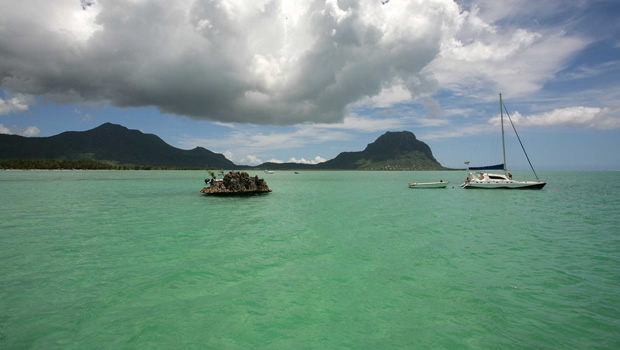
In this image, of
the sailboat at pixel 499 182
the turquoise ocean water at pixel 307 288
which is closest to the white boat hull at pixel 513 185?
the sailboat at pixel 499 182

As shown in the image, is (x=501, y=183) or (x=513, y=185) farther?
(x=501, y=183)

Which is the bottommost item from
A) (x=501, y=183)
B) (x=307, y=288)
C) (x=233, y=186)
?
(x=307, y=288)

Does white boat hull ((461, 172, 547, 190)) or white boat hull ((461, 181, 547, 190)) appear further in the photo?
white boat hull ((461, 172, 547, 190))

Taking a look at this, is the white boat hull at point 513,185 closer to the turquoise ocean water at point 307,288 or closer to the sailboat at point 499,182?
the sailboat at point 499,182

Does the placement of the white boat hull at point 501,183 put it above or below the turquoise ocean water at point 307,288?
above

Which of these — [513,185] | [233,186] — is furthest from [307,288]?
[513,185]

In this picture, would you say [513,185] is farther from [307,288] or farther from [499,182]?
[307,288]

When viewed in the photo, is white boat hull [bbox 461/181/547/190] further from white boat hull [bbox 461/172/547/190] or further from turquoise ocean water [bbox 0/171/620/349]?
turquoise ocean water [bbox 0/171/620/349]

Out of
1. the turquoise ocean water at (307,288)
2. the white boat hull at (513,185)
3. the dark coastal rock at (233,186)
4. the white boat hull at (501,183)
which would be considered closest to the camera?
the turquoise ocean water at (307,288)

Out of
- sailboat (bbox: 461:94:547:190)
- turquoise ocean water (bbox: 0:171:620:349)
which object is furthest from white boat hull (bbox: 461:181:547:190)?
turquoise ocean water (bbox: 0:171:620:349)

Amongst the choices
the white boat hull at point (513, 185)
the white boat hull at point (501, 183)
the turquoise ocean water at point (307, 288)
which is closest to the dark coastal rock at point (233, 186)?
the turquoise ocean water at point (307, 288)

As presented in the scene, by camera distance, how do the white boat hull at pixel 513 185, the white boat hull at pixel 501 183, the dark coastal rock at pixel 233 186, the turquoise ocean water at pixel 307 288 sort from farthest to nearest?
the white boat hull at pixel 501 183
the white boat hull at pixel 513 185
the dark coastal rock at pixel 233 186
the turquoise ocean water at pixel 307 288

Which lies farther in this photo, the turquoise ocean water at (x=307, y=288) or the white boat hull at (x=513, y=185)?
the white boat hull at (x=513, y=185)

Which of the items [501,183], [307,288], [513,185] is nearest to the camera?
[307,288]
